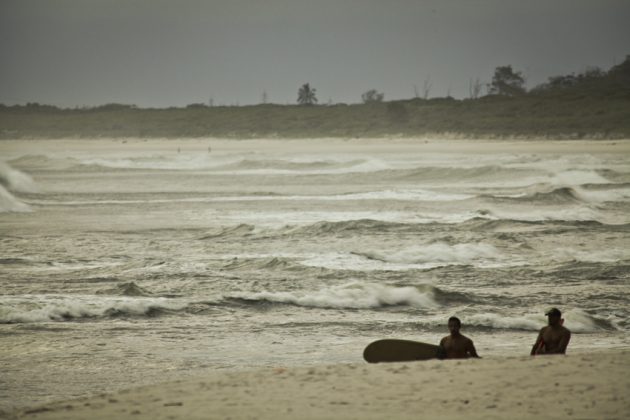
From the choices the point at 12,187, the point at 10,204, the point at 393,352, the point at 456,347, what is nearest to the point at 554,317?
the point at 456,347

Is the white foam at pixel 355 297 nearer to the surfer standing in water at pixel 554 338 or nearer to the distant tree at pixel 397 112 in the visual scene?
the surfer standing in water at pixel 554 338

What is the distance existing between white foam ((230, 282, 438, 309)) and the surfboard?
4916mm

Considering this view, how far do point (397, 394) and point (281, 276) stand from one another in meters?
9.22

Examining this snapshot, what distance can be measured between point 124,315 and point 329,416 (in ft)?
22.3

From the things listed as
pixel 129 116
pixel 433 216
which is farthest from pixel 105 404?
pixel 129 116

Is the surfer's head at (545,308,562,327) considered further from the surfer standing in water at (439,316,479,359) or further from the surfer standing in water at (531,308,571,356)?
the surfer standing in water at (439,316,479,359)

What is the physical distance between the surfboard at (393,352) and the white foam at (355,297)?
492 centimetres

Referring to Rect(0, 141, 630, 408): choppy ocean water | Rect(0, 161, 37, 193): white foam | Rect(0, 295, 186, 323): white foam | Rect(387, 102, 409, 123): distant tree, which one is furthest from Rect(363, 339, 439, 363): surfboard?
Rect(387, 102, 409, 123): distant tree

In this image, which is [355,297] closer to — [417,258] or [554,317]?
[417,258]

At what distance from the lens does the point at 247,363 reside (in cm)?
1112

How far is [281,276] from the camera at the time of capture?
1734 centimetres

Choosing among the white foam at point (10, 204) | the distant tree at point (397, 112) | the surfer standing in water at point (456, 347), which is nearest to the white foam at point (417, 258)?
the surfer standing in water at point (456, 347)

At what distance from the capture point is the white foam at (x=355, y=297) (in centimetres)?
1490

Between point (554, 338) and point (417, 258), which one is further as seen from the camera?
point (417, 258)
